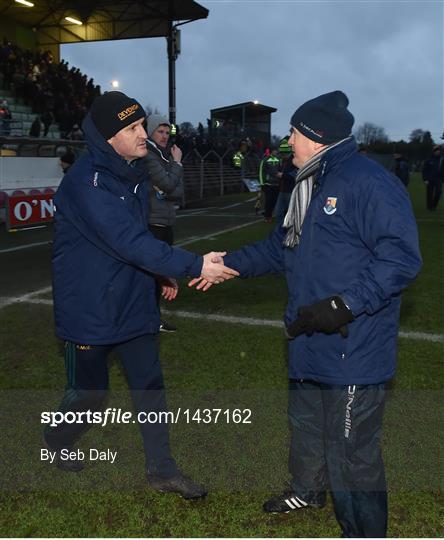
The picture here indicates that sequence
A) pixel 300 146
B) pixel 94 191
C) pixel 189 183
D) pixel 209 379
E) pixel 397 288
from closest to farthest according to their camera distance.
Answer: pixel 397 288 < pixel 300 146 < pixel 94 191 < pixel 209 379 < pixel 189 183

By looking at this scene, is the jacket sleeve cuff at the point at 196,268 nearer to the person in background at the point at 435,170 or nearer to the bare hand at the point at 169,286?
the bare hand at the point at 169,286

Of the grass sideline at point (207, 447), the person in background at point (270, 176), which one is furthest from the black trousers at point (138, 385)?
the person in background at point (270, 176)

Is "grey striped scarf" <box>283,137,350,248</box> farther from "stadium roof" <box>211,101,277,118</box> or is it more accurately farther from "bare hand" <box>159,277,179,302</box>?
"stadium roof" <box>211,101,277,118</box>

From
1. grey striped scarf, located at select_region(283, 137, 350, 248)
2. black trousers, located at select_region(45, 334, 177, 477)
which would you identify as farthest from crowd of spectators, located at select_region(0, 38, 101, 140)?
grey striped scarf, located at select_region(283, 137, 350, 248)

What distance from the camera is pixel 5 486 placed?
3053mm

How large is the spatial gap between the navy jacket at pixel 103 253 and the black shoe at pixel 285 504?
1.04m

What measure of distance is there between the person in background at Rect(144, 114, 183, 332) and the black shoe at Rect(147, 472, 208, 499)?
2.22 m

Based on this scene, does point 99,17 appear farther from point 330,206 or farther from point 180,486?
point 330,206

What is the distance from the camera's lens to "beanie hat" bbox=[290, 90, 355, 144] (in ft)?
7.80

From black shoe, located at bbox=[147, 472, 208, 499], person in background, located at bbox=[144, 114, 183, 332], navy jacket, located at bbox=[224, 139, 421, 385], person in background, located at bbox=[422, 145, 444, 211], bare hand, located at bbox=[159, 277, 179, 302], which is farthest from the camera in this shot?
person in background, located at bbox=[422, 145, 444, 211]

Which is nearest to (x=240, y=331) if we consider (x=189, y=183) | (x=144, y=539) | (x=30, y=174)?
(x=144, y=539)

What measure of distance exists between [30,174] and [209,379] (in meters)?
12.0

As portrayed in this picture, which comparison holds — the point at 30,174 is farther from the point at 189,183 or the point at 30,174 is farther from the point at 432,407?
the point at 432,407

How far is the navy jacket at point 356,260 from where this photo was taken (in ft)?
7.22
